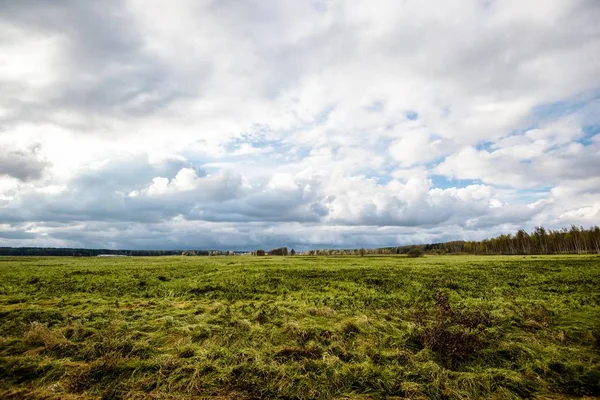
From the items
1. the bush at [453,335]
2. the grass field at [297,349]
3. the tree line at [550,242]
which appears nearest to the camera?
the grass field at [297,349]

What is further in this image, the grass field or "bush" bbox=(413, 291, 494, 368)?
"bush" bbox=(413, 291, 494, 368)

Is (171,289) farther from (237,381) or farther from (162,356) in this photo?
(237,381)

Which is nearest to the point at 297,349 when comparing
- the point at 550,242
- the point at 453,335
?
the point at 453,335

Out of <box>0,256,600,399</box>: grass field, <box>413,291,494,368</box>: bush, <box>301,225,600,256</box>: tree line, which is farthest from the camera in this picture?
<box>301,225,600,256</box>: tree line

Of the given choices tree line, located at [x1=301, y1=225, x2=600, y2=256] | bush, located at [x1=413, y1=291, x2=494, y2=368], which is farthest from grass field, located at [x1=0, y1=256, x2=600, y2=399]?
tree line, located at [x1=301, y1=225, x2=600, y2=256]

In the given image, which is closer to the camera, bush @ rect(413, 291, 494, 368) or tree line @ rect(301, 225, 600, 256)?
bush @ rect(413, 291, 494, 368)

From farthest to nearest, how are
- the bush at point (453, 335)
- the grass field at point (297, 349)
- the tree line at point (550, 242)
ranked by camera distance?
the tree line at point (550, 242)
the bush at point (453, 335)
the grass field at point (297, 349)

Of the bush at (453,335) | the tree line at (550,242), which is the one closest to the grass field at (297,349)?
the bush at (453,335)

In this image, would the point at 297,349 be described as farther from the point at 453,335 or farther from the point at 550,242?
the point at 550,242

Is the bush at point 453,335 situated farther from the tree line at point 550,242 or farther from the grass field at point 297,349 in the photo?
the tree line at point 550,242

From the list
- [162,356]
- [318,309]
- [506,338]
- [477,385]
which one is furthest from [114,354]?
[506,338]

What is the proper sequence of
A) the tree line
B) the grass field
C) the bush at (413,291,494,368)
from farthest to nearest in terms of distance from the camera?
1. the tree line
2. the bush at (413,291,494,368)
3. the grass field

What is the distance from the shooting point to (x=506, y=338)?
1326cm

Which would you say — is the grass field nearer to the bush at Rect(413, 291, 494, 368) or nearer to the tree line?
the bush at Rect(413, 291, 494, 368)
